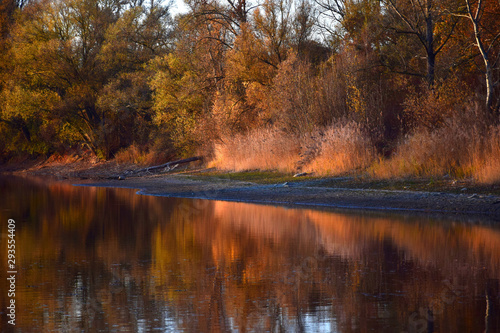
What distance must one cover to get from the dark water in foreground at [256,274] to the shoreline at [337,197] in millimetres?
1688

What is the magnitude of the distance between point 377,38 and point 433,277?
2228 cm

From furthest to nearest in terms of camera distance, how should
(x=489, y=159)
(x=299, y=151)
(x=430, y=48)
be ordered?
(x=299, y=151)
(x=430, y=48)
(x=489, y=159)

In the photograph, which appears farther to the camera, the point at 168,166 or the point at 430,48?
the point at 168,166

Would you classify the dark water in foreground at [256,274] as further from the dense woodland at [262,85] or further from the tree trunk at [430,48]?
the tree trunk at [430,48]

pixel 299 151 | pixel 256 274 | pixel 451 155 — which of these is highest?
pixel 299 151

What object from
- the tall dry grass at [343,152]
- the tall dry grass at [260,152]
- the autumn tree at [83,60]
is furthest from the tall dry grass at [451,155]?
the autumn tree at [83,60]

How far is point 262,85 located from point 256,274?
25.5m

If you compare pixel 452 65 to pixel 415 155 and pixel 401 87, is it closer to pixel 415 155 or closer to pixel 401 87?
pixel 401 87

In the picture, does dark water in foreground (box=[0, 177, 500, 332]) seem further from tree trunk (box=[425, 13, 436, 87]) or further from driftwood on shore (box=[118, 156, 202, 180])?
driftwood on shore (box=[118, 156, 202, 180])

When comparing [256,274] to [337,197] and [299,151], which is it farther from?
[299,151]

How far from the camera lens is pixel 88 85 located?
42.2 metres

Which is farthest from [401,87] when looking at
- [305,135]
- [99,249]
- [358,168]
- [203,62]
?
[99,249]

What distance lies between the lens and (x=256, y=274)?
27.1 ft

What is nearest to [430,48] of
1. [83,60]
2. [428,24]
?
[428,24]
